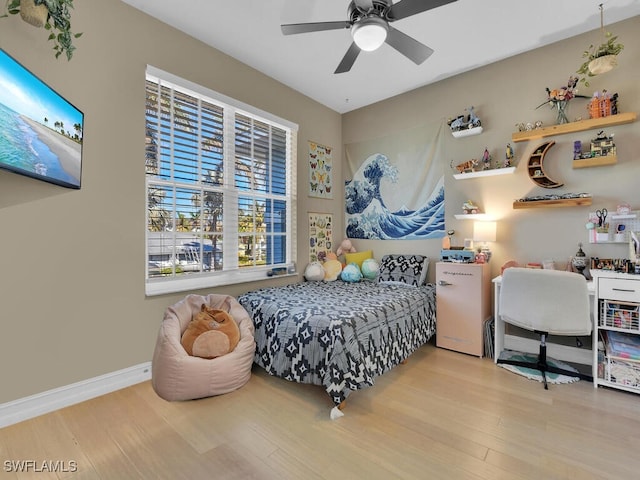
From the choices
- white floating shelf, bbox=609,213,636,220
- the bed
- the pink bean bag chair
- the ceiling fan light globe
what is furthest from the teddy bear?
white floating shelf, bbox=609,213,636,220

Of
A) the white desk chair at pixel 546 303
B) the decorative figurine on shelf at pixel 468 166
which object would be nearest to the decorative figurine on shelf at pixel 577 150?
the decorative figurine on shelf at pixel 468 166

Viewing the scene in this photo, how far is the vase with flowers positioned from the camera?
8.49 ft

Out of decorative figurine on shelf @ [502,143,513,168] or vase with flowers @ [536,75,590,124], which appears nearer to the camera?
vase with flowers @ [536,75,590,124]

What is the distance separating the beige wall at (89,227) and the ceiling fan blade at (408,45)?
68.8 inches

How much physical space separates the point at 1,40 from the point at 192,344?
219cm

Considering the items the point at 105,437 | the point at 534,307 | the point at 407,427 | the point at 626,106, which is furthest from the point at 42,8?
the point at 626,106

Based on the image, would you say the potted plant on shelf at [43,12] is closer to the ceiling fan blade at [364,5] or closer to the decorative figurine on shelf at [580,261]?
the ceiling fan blade at [364,5]

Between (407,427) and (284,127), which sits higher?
(284,127)

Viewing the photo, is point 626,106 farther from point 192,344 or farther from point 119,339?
point 119,339

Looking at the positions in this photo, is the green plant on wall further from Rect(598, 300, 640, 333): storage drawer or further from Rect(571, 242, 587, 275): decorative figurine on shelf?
Rect(598, 300, 640, 333): storage drawer

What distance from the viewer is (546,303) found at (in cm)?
219

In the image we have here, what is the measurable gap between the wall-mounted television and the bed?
63.3 inches

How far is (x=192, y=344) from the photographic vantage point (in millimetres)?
2117

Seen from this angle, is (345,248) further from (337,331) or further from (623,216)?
(623,216)
